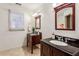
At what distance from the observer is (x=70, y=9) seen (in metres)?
1.73

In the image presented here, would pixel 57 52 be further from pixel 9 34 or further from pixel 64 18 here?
pixel 9 34

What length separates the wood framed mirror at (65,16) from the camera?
168cm

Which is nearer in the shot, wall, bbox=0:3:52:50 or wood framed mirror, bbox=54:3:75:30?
wood framed mirror, bbox=54:3:75:30

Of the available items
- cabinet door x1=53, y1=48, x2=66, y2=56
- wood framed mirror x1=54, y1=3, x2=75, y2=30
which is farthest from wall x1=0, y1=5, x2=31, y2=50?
cabinet door x1=53, y1=48, x2=66, y2=56

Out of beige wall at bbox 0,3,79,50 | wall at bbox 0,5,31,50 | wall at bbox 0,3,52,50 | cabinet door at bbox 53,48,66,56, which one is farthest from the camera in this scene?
wall at bbox 0,5,31,50

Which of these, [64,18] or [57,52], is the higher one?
[64,18]

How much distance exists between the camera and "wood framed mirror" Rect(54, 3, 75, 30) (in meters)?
1.68

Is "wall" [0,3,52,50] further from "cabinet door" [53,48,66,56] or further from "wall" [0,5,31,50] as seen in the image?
"cabinet door" [53,48,66,56]

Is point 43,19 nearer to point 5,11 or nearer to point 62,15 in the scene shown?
point 62,15

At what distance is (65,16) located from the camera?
6.09 feet

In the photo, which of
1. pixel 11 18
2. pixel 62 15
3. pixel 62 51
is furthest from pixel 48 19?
pixel 11 18

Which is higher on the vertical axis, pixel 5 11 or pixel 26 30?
pixel 5 11

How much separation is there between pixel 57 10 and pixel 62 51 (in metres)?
1.22

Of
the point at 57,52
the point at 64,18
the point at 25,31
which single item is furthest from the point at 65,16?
the point at 25,31
